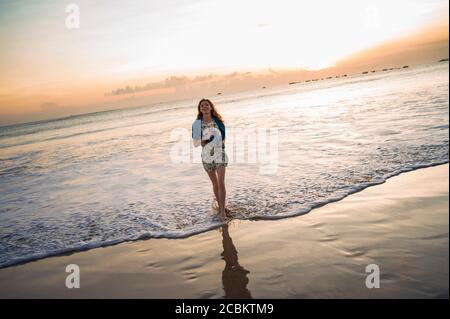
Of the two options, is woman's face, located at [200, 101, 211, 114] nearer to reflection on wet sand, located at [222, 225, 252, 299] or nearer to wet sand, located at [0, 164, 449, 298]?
wet sand, located at [0, 164, 449, 298]

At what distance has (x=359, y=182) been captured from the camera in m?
7.48

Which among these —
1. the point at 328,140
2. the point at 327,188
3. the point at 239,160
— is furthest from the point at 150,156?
the point at 327,188

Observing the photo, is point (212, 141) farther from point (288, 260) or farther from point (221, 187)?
point (288, 260)

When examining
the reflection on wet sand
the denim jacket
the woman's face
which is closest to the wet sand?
the reflection on wet sand

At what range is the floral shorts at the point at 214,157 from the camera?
256 inches

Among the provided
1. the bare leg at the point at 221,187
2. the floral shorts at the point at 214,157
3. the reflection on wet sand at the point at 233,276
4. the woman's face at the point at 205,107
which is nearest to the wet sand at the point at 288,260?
the reflection on wet sand at the point at 233,276

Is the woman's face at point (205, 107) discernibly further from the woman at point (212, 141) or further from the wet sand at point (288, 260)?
the wet sand at point (288, 260)

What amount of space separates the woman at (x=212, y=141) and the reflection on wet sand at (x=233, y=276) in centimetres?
147

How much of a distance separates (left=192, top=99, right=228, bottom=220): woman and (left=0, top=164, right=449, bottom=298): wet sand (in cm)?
88

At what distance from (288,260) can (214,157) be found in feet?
8.96

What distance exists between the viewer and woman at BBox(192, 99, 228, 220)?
21.3 feet
